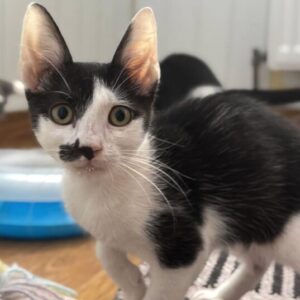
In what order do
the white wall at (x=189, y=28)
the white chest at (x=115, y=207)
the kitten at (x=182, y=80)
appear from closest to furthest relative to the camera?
the white chest at (x=115, y=207) < the kitten at (x=182, y=80) < the white wall at (x=189, y=28)

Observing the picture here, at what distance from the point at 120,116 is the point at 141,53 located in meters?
0.12

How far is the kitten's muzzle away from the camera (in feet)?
2.89

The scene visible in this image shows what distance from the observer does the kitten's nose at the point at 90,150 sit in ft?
2.89

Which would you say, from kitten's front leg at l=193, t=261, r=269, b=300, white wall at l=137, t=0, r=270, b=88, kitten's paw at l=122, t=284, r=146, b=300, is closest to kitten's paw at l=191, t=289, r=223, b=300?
kitten's front leg at l=193, t=261, r=269, b=300

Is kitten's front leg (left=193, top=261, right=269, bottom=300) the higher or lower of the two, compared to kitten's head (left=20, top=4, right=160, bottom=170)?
lower

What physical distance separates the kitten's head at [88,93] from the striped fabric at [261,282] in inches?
18.1

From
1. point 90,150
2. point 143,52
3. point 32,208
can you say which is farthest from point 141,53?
point 32,208

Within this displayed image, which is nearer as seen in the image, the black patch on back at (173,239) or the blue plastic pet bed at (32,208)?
the black patch on back at (173,239)

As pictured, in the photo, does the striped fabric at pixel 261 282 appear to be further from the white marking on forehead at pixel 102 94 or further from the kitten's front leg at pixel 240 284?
the white marking on forehead at pixel 102 94

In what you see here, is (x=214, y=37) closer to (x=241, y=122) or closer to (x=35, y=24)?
(x=241, y=122)

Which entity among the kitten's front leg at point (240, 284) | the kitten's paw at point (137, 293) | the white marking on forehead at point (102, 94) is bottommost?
the kitten's front leg at point (240, 284)

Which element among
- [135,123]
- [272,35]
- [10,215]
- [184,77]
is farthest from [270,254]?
[272,35]

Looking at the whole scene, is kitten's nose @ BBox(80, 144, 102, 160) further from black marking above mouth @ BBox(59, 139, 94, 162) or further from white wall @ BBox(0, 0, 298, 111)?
white wall @ BBox(0, 0, 298, 111)

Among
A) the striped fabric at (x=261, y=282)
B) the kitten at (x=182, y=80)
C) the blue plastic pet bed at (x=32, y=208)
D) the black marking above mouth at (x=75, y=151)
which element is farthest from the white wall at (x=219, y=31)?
the black marking above mouth at (x=75, y=151)
